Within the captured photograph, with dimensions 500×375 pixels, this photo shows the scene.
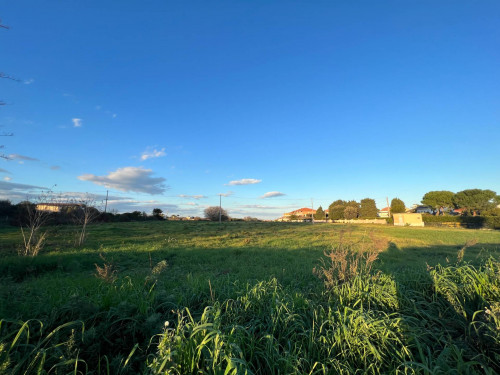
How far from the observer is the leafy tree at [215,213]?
43509 mm

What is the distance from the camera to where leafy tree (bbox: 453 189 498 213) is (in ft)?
152

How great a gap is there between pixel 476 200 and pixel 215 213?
50909 mm

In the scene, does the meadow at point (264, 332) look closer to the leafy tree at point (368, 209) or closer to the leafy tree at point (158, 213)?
the leafy tree at point (158, 213)

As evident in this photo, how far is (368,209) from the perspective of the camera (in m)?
56.9

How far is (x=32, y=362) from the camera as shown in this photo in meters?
1.62

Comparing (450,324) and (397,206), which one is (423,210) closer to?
(397,206)

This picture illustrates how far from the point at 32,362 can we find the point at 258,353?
159 cm

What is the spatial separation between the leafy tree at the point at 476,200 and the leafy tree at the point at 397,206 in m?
10.0

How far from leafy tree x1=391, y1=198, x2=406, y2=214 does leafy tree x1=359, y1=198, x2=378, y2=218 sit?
14.5 ft

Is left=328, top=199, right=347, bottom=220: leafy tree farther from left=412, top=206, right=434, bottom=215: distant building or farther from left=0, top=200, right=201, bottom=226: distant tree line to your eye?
left=0, top=200, right=201, bottom=226: distant tree line

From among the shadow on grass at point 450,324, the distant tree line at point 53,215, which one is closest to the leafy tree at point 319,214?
the distant tree line at point 53,215

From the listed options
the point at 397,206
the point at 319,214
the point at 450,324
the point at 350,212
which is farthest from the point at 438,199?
the point at 450,324

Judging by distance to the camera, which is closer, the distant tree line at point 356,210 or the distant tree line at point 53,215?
the distant tree line at point 53,215

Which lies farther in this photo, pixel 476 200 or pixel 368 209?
pixel 368 209
